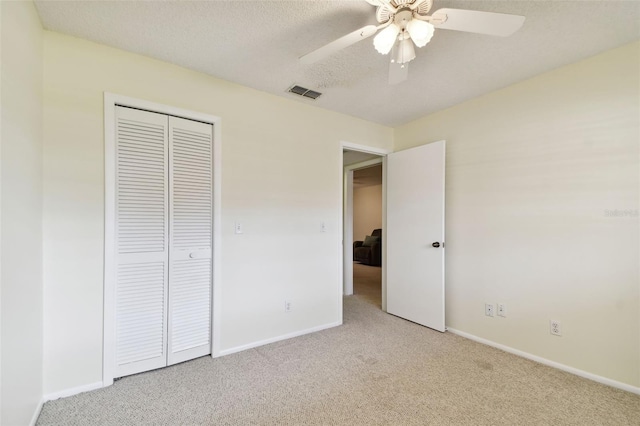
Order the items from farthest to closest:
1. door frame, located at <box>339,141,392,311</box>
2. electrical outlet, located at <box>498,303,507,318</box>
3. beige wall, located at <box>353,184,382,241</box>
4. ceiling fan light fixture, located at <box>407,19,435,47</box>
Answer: beige wall, located at <box>353,184,382,241</box>, door frame, located at <box>339,141,392,311</box>, electrical outlet, located at <box>498,303,507,318</box>, ceiling fan light fixture, located at <box>407,19,435,47</box>

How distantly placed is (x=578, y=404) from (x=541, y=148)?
190 centimetres

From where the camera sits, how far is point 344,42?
5.16 ft

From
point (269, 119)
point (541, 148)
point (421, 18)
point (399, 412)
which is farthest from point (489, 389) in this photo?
point (269, 119)

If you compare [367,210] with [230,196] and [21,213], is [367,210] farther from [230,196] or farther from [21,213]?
[21,213]

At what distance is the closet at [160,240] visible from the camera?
83.2 inches

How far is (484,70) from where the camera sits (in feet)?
7.73

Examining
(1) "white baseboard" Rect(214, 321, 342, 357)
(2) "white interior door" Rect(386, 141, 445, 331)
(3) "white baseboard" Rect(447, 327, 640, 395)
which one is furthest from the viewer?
(2) "white interior door" Rect(386, 141, 445, 331)

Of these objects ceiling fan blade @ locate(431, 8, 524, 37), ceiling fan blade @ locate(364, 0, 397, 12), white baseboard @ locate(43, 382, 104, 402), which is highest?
ceiling fan blade @ locate(364, 0, 397, 12)

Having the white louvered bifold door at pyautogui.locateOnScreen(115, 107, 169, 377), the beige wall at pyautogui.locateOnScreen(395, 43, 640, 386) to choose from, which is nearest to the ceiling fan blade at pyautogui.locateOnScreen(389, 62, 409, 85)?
the beige wall at pyautogui.locateOnScreen(395, 43, 640, 386)

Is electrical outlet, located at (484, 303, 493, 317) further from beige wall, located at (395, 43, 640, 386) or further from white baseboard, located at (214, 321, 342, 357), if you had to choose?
white baseboard, located at (214, 321, 342, 357)

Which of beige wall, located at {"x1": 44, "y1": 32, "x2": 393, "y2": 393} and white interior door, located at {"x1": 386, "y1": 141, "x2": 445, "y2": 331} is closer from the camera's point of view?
beige wall, located at {"x1": 44, "y1": 32, "x2": 393, "y2": 393}

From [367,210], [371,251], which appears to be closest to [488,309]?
[371,251]

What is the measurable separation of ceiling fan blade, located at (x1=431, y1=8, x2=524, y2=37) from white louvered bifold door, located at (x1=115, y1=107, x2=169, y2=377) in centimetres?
206

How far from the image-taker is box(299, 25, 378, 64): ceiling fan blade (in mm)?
1466
